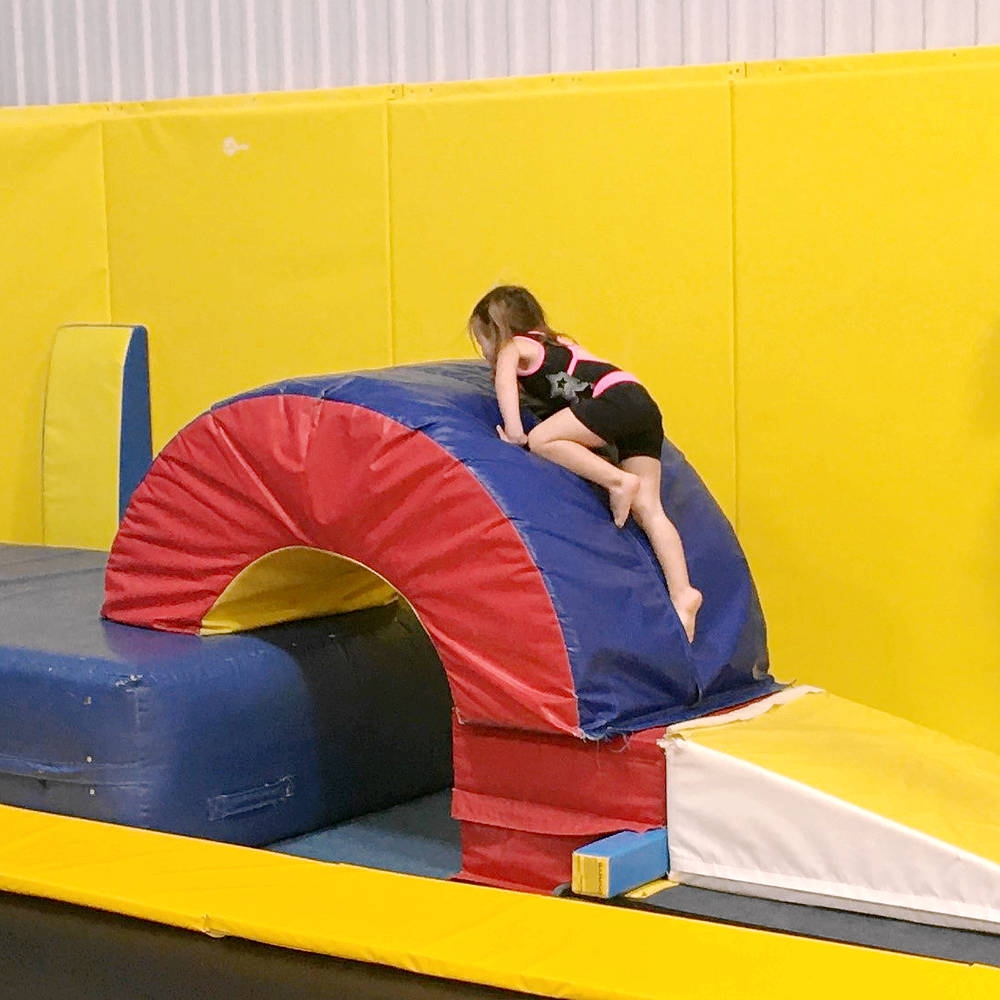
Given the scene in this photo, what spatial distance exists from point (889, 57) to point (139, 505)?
Answer: 236 centimetres

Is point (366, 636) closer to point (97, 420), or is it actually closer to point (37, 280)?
point (97, 420)

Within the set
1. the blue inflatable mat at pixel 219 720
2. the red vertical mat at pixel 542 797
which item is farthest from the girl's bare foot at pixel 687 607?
the blue inflatable mat at pixel 219 720

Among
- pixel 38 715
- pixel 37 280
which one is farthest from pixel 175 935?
pixel 37 280

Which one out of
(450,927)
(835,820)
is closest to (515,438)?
(835,820)

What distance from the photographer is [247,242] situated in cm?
587

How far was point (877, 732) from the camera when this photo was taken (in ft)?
12.8

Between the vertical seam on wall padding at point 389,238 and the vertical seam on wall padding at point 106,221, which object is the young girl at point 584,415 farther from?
the vertical seam on wall padding at point 106,221

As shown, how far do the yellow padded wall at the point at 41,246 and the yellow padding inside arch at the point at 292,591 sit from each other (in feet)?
7.05

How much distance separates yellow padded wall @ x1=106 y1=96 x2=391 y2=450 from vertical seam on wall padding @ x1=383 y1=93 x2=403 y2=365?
0.01 meters

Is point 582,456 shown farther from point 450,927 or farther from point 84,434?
point 84,434

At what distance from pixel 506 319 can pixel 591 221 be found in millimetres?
957

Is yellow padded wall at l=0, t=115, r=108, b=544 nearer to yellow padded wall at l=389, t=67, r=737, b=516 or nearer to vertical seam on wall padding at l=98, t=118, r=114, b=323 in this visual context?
vertical seam on wall padding at l=98, t=118, r=114, b=323

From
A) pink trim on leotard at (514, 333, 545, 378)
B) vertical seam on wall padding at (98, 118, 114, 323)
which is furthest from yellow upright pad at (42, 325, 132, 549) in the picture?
pink trim on leotard at (514, 333, 545, 378)

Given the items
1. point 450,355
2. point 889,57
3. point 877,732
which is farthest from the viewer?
point 450,355
